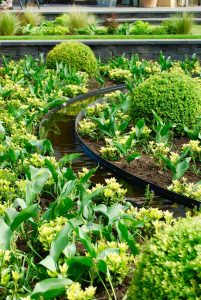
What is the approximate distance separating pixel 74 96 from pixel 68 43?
6.87ft

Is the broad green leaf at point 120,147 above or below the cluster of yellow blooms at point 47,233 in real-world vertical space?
below

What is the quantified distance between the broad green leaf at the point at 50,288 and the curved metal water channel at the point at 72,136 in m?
2.04

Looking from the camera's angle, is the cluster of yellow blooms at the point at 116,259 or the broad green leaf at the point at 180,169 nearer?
the cluster of yellow blooms at the point at 116,259

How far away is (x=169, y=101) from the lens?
785 cm

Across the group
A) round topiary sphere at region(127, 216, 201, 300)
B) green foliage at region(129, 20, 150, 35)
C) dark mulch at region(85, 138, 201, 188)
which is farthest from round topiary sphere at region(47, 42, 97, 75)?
round topiary sphere at region(127, 216, 201, 300)

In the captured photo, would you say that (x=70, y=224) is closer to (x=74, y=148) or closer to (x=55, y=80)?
(x=74, y=148)

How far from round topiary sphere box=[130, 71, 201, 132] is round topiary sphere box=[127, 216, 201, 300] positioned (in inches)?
177

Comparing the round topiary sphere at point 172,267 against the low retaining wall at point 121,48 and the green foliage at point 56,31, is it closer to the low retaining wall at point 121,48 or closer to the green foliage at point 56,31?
the low retaining wall at point 121,48

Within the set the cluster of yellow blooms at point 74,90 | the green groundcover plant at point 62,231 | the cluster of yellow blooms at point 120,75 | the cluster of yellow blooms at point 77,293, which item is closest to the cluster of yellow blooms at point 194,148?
the green groundcover plant at point 62,231

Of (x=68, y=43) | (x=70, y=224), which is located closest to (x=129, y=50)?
(x=68, y=43)

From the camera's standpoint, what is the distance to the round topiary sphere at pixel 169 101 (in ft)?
25.6

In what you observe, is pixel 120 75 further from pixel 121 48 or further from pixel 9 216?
pixel 9 216

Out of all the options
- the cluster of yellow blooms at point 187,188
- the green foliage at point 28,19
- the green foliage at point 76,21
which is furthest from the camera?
the green foliage at point 28,19

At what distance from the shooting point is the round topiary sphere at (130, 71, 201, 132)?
25.6 ft
